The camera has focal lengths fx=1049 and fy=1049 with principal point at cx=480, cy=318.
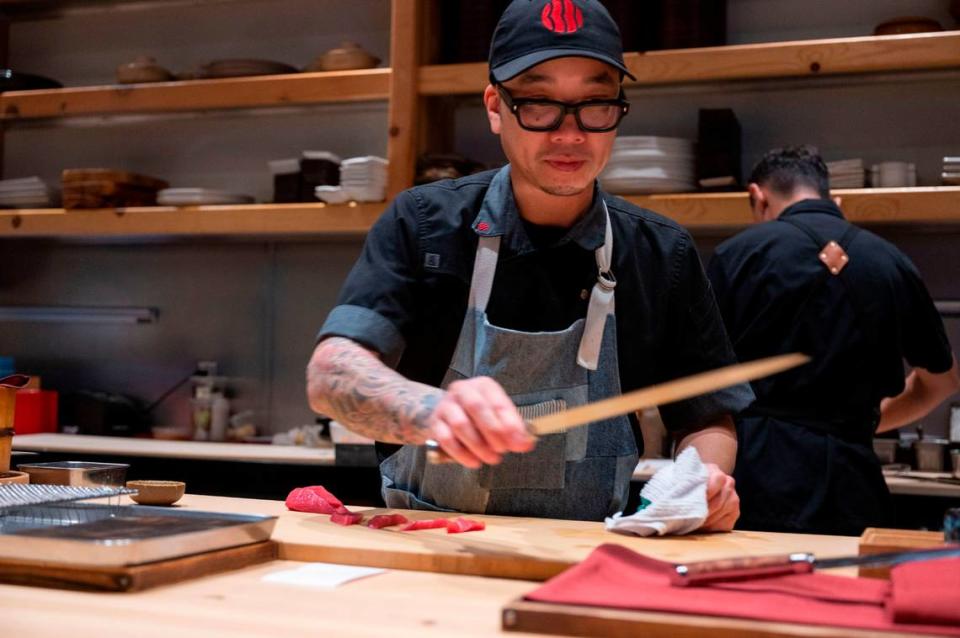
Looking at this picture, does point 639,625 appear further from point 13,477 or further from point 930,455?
point 930,455

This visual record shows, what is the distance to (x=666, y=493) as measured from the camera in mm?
1555

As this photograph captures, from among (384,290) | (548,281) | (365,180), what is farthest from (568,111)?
(365,180)

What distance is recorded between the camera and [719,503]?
158 centimetres

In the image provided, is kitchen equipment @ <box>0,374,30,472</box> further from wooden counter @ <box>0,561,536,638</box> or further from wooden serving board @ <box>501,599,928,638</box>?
wooden serving board @ <box>501,599,928,638</box>

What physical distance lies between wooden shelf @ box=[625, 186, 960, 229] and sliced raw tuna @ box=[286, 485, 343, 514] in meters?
2.13

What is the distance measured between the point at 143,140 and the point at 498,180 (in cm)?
326

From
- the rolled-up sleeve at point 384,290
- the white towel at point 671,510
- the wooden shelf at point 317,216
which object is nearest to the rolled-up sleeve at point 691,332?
the white towel at point 671,510

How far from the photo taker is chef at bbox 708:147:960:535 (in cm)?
282

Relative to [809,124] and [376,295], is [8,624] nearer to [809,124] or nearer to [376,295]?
[376,295]

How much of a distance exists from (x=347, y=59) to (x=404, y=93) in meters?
0.33

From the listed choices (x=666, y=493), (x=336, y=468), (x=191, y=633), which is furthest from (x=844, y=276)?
(x=191, y=633)

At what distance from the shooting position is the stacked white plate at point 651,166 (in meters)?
3.61

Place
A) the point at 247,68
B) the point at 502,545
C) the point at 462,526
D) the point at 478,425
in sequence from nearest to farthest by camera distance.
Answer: the point at 478,425 → the point at 502,545 → the point at 462,526 → the point at 247,68

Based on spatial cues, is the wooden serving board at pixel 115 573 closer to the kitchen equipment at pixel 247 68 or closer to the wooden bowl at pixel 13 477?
the wooden bowl at pixel 13 477
